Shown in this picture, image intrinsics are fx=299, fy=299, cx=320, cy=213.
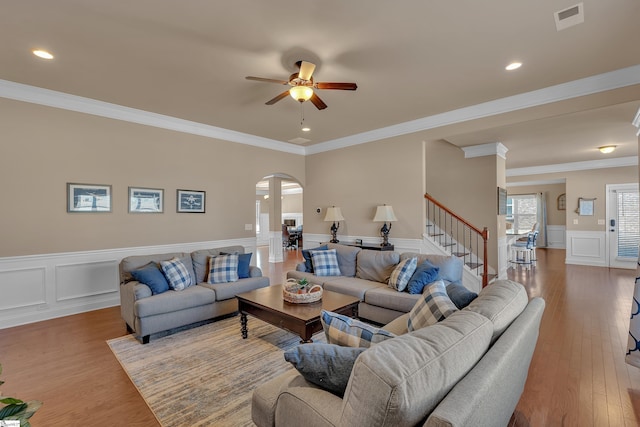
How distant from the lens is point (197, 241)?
5.34 meters

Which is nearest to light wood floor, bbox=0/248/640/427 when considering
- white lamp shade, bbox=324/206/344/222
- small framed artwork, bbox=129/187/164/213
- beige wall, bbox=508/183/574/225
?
small framed artwork, bbox=129/187/164/213

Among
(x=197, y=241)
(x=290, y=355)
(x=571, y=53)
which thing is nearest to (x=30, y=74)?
(x=197, y=241)

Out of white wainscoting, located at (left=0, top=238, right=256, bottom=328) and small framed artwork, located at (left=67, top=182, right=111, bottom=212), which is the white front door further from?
small framed artwork, located at (left=67, top=182, right=111, bottom=212)

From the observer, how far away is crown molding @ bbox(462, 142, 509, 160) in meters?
5.90

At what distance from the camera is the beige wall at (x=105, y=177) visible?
3.75 metres

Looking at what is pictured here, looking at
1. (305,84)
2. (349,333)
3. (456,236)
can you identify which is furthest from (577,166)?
(349,333)

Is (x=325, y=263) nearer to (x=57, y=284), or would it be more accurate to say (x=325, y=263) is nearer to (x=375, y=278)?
(x=375, y=278)

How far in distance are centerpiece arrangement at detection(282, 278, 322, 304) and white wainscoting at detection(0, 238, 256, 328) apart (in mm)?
2905

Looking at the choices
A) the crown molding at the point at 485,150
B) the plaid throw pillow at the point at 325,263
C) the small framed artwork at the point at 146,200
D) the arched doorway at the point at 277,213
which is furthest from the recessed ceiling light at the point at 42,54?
the crown molding at the point at 485,150

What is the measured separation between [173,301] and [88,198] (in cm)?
219

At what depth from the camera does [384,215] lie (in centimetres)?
531

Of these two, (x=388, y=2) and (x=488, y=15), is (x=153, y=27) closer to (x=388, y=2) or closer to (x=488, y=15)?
(x=388, y=2)

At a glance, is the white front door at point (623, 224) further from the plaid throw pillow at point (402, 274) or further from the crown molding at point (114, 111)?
the crown molding at point (114, 111)

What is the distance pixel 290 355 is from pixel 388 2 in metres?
2.53
